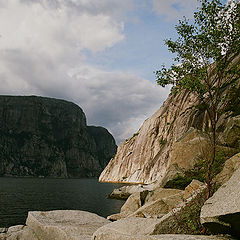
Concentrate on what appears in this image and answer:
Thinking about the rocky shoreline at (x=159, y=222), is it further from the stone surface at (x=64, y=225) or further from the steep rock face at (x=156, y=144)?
the steep rock face at (x=156, y=144)

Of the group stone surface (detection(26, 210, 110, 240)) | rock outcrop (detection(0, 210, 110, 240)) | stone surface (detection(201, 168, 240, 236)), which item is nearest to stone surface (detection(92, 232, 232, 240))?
stone surface (detection(201, 168, 240, 236))

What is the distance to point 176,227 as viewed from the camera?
884cm

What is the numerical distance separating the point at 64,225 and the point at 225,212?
8.78 m

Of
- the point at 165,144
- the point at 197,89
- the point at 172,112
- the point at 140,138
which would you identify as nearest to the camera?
the point at 197,89

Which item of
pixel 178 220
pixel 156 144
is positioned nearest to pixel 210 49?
pixel 178 220

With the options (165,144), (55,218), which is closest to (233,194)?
(55,218)

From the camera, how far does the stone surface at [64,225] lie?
11331 millimetres

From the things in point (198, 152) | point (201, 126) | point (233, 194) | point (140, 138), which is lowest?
point (233, 194)

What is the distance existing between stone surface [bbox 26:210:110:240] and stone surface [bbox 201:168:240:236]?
532cm

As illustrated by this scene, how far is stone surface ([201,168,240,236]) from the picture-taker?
21.9 feet

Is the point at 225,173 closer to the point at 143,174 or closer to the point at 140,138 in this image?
the point at 143,174

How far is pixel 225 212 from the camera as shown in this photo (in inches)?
263

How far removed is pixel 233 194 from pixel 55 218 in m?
11.0

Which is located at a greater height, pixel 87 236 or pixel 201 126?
pixel 201 126
